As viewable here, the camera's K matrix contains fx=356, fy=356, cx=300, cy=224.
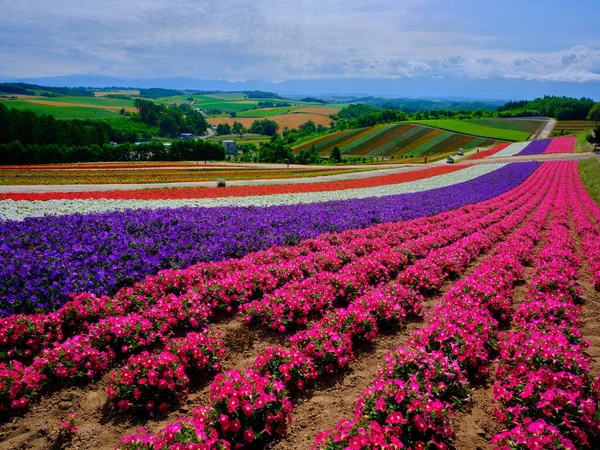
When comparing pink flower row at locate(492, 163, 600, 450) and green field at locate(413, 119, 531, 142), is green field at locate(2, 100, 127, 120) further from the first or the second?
pink flower row at locate(492, 163, 600, 450)

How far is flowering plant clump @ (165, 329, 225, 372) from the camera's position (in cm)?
614

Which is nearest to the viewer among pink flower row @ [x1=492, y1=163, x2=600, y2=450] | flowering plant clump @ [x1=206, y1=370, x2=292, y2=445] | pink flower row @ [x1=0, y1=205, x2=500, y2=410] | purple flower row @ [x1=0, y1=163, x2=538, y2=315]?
pink flower row @ [x1=492, y1=163, x2=600, y2=450]

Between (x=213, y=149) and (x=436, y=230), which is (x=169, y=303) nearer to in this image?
(x=436, y=230)

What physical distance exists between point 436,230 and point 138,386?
44.0 ft

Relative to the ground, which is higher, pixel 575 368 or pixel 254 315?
pixel 575 368

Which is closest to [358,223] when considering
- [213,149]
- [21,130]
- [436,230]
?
[436,230]

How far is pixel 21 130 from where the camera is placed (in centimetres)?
7894

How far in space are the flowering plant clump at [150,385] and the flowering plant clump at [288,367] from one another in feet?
4.22

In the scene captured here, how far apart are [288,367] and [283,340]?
1678 millimetres

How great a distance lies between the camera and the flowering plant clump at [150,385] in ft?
17.6

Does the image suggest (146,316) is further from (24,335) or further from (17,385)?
(17,385)

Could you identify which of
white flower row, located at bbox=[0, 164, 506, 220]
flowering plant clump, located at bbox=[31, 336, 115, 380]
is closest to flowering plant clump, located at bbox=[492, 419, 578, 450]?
flowering plant clump, located at bbox=[31, 336, 115, 380]

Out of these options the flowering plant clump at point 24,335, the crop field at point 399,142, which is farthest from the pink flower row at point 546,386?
the crop field at point 399,142

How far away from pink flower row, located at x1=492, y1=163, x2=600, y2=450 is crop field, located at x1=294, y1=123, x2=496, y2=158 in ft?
301
